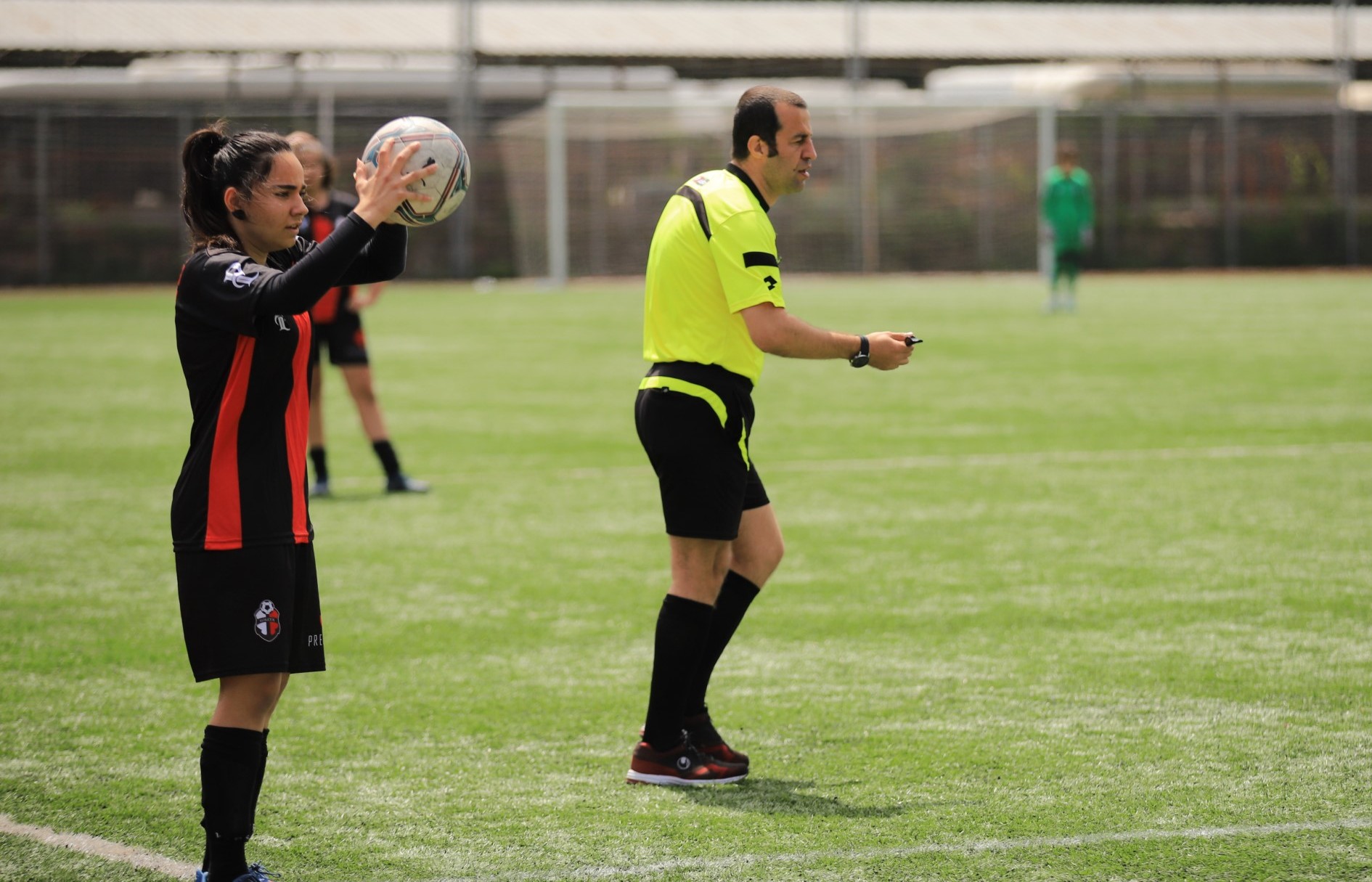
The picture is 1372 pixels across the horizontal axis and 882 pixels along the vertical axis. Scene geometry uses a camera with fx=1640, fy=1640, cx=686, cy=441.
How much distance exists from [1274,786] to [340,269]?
9.47 ft

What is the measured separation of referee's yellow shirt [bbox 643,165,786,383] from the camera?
14.9ft

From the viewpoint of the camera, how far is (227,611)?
12.1 ft

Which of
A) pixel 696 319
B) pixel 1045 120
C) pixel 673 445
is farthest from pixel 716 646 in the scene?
pixel 1045 120

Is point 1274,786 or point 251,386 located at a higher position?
point 251,386

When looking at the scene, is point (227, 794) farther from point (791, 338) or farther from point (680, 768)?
point (791, 338)

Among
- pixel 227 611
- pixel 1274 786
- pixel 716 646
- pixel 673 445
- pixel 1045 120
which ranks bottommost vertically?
pixel 1274 786

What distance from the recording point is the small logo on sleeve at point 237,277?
11.7 ft

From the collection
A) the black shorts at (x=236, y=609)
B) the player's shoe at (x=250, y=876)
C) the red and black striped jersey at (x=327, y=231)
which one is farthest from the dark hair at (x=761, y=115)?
the red and black striped jersey at (x=327, y=231)

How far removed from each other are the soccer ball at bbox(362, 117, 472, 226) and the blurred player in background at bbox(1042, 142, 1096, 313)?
2091 centimetres

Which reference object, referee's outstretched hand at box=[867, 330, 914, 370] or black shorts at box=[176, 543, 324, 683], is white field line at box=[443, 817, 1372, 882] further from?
referee's outstretched hand at box=[867, 330, 914, 370]

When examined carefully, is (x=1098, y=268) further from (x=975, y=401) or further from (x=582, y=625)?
(x=582, y=625)

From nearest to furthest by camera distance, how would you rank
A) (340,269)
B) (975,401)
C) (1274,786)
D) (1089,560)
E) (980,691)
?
(340,269) < (1274,786) < (980,691) < (1089,560) < (975,401)

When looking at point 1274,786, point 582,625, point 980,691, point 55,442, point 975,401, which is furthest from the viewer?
point 975,401

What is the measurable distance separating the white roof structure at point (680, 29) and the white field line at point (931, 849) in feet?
111
